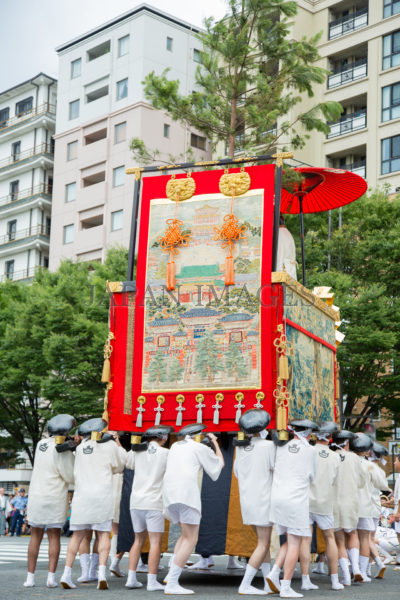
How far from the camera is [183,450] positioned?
9383 millimetres

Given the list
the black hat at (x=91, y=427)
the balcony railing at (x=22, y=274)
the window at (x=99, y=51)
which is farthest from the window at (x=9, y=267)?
the black hat at (x=91, y=427)

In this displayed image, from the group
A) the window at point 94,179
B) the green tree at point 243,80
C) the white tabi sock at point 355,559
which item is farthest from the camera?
the window at point 94,179

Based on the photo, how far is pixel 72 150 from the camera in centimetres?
4741

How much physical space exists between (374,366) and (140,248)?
1372 centimetres

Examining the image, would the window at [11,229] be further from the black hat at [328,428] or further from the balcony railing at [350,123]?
the black hat at [328,428]

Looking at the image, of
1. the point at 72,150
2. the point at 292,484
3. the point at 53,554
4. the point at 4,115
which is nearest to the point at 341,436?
the point at 292,484

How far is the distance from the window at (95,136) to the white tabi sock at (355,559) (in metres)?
37.2

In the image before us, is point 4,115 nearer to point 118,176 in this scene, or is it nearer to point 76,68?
point 76,68

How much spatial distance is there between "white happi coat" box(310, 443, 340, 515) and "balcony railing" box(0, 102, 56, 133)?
42256 millimetres

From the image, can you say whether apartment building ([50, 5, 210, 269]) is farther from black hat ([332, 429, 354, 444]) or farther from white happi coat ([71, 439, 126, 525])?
white happi coat ([71, 439, 126, 525])

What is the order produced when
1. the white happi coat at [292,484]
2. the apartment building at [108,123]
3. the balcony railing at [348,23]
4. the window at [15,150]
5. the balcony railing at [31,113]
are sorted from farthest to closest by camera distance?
the window at [15,150]
the balcony railing at [31,113]
the apartment building at [108,123]
the balcony railing at [348,23]
the white happi coat at [292,484]

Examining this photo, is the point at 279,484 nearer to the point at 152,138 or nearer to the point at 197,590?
the point at 197,590

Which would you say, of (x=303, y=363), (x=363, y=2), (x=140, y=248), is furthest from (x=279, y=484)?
(x=363, y=2)

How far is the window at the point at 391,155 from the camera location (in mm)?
36031
